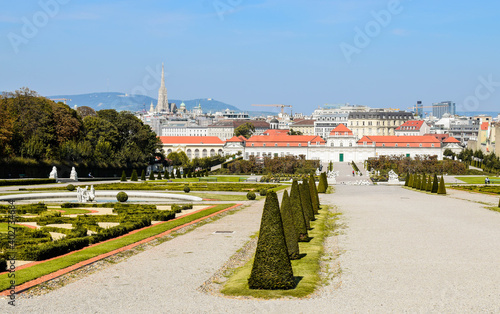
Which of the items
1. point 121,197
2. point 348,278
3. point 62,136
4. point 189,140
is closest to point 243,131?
point 189,140

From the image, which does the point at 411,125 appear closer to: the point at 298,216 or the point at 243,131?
the point at 243,131

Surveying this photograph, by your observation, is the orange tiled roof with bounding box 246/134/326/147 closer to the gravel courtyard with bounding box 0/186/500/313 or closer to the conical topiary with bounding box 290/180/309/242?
the gravel courtyard with bounding box 0/186/500/313

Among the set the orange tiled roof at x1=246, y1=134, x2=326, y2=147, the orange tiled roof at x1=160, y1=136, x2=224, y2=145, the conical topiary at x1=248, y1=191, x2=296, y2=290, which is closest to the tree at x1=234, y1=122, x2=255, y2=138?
the orange tiled roof at x1=160, y1=136, x2=224, y2=145

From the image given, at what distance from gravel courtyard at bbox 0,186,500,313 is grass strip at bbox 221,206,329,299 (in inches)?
14.6

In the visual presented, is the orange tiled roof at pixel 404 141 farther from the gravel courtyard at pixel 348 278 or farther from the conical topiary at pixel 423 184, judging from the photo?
the gravel courtyard at pixel 348 278

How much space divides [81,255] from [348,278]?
7.09 metres

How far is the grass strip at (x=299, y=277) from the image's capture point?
11837mm

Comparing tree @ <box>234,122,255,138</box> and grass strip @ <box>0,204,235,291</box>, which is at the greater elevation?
tree @ <box>234,122,255,138</box>

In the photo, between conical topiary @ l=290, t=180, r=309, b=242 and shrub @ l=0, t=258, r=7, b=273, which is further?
conical topiary @ l=290, t=180, r=309, b=242

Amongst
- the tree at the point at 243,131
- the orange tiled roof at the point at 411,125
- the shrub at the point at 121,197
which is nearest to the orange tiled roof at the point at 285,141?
the orange tiled roof at the point at 411,125

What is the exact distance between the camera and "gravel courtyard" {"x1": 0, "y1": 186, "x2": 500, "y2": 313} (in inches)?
428

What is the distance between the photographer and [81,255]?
15.5 meters

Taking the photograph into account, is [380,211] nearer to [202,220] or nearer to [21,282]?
[202,220]

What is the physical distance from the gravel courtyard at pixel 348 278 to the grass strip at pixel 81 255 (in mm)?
1002
